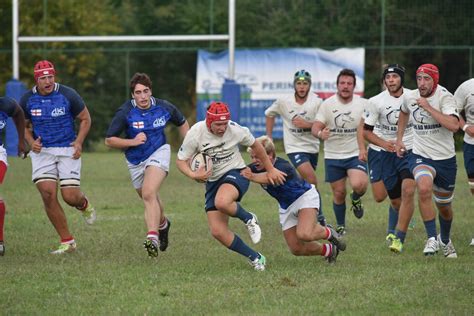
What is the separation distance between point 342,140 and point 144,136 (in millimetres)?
3141

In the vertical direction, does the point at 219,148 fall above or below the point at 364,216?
above

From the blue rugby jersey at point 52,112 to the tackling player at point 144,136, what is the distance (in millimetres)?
568

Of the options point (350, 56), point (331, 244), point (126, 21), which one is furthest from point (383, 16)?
point (331, 244)

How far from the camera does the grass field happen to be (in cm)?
803

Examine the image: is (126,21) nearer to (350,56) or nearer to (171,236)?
(350,56)

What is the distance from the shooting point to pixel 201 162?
32.0 feet

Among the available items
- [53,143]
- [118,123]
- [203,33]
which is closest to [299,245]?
[118,123]

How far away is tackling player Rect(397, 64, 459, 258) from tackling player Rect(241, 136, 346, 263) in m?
1.11

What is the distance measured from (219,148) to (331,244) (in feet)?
4.62

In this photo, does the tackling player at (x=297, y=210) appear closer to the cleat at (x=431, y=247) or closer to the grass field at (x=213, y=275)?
the grass field at (x=213, y=275)

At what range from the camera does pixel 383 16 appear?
30594 millimetres

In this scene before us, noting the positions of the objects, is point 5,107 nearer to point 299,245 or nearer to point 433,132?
point 299,245

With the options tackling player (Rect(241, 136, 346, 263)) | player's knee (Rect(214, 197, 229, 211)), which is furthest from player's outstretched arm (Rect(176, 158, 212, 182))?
tackling player (Rect(241, 136, 346, 263))

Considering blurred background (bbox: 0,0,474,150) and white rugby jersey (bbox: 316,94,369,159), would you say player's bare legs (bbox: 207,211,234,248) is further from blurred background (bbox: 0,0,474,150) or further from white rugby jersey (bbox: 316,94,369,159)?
blurred background (bbox: 0,0,474,150)
